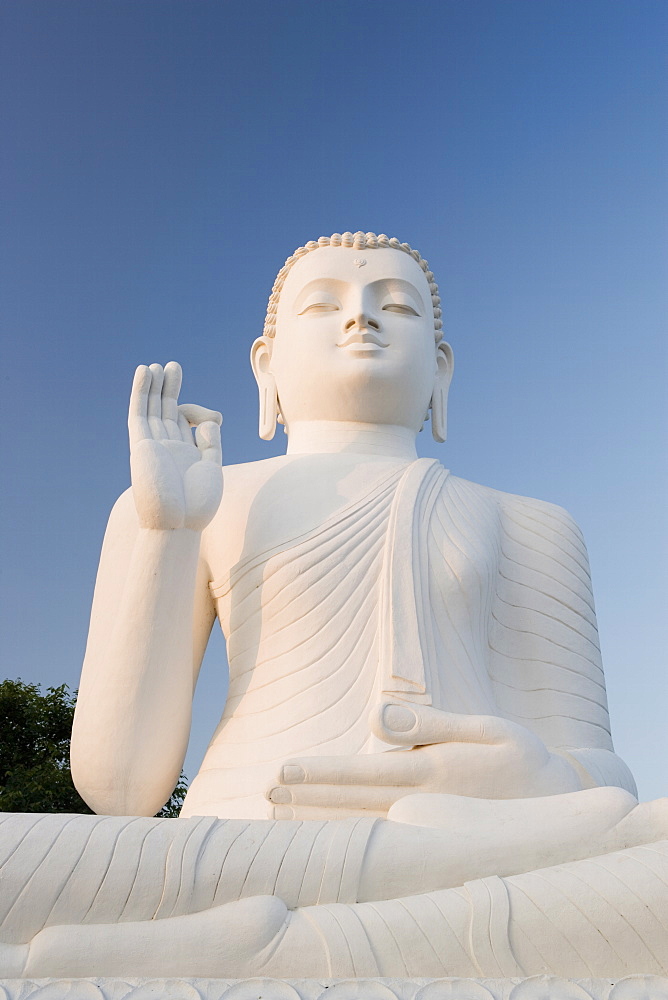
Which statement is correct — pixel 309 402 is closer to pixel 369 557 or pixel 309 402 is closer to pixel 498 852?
pixel 369 557

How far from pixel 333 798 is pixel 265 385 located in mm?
2683

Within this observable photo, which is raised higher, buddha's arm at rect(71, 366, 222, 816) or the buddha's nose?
the buddha's nose

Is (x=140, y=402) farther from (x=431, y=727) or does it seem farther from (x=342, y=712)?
(x=431, y=727)

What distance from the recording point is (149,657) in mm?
4680

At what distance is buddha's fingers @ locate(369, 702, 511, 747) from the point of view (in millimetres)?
4180

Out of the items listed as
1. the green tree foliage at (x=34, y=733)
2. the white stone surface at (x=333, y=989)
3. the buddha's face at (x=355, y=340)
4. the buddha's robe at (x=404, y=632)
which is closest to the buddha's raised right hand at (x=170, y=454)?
the buddha's robe at (x=404, y=632)

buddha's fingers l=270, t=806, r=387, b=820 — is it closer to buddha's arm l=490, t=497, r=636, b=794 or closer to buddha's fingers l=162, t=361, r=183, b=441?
buddha's arm l=490, t=497, r=636, b=794

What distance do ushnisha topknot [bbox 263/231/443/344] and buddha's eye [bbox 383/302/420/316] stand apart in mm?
321

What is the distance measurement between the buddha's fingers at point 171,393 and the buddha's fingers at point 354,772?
1.63 metres

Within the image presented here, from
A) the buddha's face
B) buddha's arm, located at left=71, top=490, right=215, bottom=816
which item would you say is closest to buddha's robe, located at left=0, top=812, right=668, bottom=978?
buddha's arm, located at left=71, top=490, right=215, bottom=816

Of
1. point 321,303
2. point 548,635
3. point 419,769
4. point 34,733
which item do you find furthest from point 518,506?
point 34,733

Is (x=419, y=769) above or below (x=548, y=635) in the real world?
below

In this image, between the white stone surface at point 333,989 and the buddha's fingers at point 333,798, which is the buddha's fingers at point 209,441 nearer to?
the buddha's fingers at point 333,798

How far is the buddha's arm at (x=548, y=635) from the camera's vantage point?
203 inches
